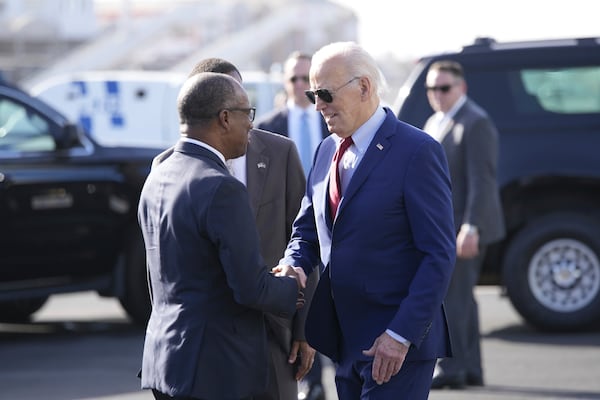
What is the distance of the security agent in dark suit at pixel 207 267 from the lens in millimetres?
4582

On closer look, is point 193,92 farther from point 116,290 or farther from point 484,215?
point 116,290

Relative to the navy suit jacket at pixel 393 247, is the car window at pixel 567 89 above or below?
below

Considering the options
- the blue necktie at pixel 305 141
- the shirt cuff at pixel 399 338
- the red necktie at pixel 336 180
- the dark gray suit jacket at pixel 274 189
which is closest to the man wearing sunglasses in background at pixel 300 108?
the blue necktie at pixel 305 141

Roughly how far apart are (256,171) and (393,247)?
40.8 inches

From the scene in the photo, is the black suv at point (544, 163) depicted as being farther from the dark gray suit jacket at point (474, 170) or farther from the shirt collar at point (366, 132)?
the shirt collar at point (366, 132)

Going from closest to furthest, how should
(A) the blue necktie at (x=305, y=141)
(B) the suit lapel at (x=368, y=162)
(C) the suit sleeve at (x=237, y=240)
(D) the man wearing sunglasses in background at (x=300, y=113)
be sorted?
(C) the suit sleeve at (x=237, y=240) → (B) the suit lapel at (x=368, y=162) → (D) the man wearing sunglasses in background at (x=300, y=113) → (A) the blue necktie at (x=305, y=141)

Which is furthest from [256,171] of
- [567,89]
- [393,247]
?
[567,89]

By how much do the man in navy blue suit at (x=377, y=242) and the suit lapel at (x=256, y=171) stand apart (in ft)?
2.20

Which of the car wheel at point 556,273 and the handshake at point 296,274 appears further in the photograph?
the car wheel at point 556,273

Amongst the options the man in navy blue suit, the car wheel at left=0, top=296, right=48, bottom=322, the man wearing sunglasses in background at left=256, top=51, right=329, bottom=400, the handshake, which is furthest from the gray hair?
the car wheel at left=0, top=296, right=48, bottom=322

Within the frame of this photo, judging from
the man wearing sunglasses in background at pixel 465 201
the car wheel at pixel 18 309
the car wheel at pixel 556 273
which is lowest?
the car wheel at pixel 18 309

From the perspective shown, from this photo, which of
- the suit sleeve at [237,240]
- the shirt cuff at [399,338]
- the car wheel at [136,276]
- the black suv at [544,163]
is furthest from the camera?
the car wheel at [136,276]

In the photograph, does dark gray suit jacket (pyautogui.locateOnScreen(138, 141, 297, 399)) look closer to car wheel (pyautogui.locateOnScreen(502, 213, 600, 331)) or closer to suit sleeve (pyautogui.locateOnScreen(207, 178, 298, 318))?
suit sleeve (pyautogui.locateOnScreen(207, 178, 298, 318))

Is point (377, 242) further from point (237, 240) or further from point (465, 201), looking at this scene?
point (465, 201)
